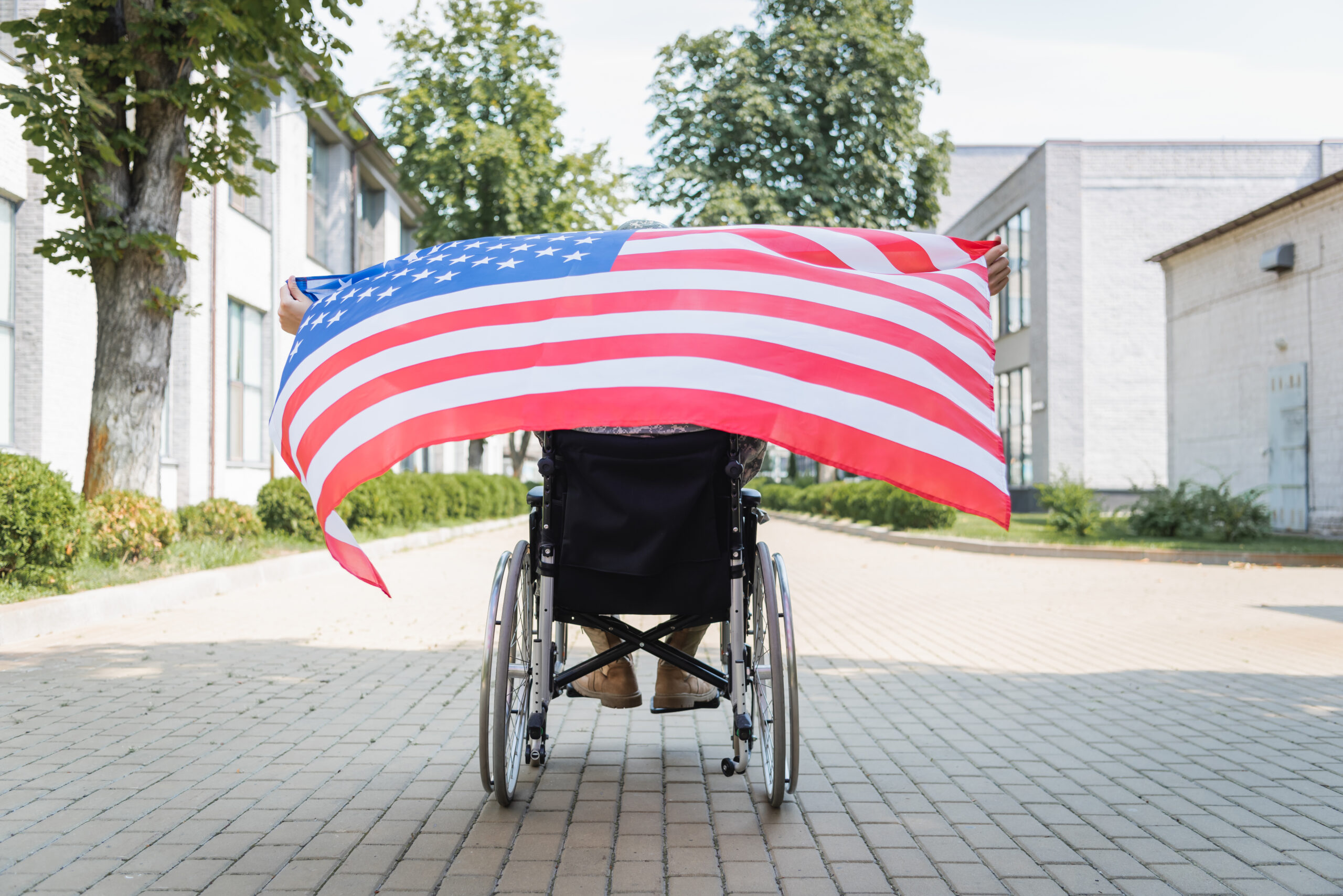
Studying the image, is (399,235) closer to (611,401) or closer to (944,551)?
(944,551)

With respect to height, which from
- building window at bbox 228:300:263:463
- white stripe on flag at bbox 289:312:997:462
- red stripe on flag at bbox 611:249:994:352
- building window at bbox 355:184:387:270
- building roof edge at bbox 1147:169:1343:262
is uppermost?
building window at bbox 355:184:387:270

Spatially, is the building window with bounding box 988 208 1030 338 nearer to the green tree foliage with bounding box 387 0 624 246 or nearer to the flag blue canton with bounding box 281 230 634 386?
the green tree foliage with bounding box 387 0 624 246

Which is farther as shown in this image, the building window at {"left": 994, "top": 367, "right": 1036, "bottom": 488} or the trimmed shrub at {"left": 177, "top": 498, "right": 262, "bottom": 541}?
the building window at {"left": 994, "top": 367, "right": 1036, "bottom": 488}

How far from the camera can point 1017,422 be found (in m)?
35.1

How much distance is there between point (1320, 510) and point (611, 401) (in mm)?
18675

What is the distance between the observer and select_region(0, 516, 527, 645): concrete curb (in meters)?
→ 7.79

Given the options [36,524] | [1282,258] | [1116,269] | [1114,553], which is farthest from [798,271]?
[1116,269]

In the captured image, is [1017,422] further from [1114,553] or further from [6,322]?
[6,322]

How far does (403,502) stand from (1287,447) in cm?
1636

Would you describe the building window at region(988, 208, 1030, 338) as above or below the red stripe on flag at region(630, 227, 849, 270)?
above

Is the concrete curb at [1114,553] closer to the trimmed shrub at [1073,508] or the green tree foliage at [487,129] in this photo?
the trimmed shrub at [1073,508]

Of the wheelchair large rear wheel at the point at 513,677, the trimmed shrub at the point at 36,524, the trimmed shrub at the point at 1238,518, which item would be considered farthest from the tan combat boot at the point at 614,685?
the trimmed shrub at the point at 1238,518

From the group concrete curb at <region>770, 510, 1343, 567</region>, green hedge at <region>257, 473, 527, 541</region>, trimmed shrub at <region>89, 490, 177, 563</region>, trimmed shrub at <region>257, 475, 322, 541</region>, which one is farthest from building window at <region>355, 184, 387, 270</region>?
trimmed shrub at <region>89, 490, 177, 563</region>

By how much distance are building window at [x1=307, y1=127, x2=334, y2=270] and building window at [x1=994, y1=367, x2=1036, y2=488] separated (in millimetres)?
20221
